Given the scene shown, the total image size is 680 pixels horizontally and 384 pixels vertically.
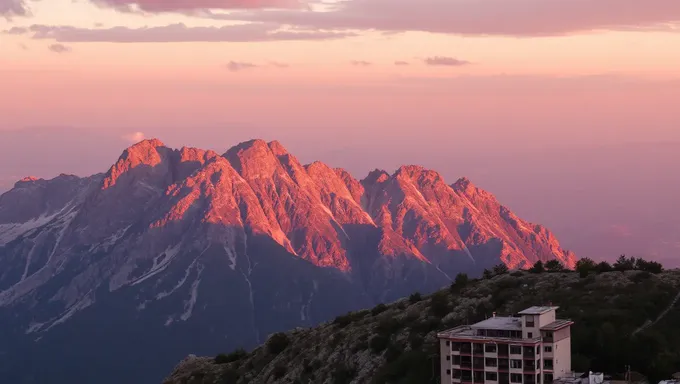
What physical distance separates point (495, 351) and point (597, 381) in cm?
1620

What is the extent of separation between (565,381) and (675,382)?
16.6 m

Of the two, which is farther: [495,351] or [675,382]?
[495,351]

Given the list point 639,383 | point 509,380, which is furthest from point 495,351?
point 639,383

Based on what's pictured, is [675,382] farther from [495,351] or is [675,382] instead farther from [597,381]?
[495,351]

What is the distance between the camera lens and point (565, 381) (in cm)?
19575

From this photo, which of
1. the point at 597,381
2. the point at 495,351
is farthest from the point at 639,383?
the point at 495,351

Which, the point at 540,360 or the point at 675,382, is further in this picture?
the point at 540,360

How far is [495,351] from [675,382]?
26.8m

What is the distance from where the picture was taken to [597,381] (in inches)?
7515

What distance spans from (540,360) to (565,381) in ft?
17.3

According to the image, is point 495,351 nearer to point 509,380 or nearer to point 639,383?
point 509,380

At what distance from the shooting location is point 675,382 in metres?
186

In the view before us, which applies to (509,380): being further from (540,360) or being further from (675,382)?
(675,382)

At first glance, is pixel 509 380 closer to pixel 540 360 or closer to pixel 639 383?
pixel 540 360
